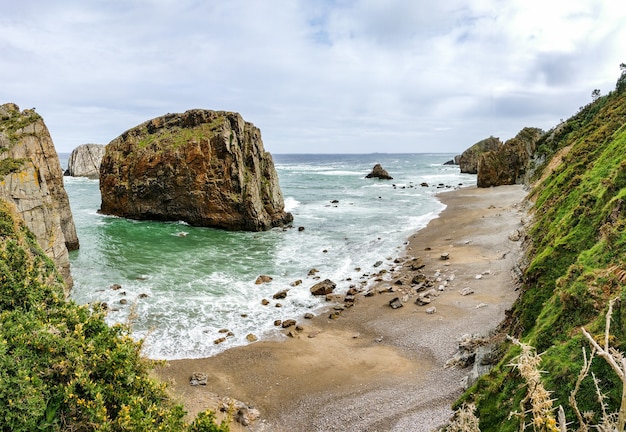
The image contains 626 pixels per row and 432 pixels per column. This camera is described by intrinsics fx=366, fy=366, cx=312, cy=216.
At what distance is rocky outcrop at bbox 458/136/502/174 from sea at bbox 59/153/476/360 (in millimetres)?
59928

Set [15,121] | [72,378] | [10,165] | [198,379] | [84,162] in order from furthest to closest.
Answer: [84,162], [15,121], [10,165], [198,379], [72,378]

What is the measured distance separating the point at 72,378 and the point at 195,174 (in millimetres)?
31403

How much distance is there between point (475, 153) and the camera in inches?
3745

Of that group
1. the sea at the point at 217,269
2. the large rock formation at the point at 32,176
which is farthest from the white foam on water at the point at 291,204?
the large rock formation at the point at 32,176

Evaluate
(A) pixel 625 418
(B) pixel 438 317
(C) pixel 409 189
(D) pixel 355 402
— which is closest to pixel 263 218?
(B) pixel 438 317

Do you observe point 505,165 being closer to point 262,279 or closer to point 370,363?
point 262,279

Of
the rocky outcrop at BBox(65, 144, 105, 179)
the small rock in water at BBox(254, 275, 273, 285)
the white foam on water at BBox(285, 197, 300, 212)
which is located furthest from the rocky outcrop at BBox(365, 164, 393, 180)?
the small rock in water at BBox(254, 275, 273, 285)

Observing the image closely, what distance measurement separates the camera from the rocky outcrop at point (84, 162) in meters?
91.7

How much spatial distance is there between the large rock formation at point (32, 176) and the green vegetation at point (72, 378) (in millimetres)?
11730

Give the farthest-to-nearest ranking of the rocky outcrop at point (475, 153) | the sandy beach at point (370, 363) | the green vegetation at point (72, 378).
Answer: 1. the rocky outcrop at point (475, 153)
2. the sandy beach at point (370, 363)
3. the green vegetation at point (72, 378)

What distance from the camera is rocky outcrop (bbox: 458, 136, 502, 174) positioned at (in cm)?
9269

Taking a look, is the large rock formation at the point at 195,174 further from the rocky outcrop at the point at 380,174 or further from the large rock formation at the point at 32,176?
the rocky outcrop at the point at 380,174

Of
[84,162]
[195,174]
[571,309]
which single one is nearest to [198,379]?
[571,309]

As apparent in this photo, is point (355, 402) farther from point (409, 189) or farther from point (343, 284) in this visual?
point (409, 189)
